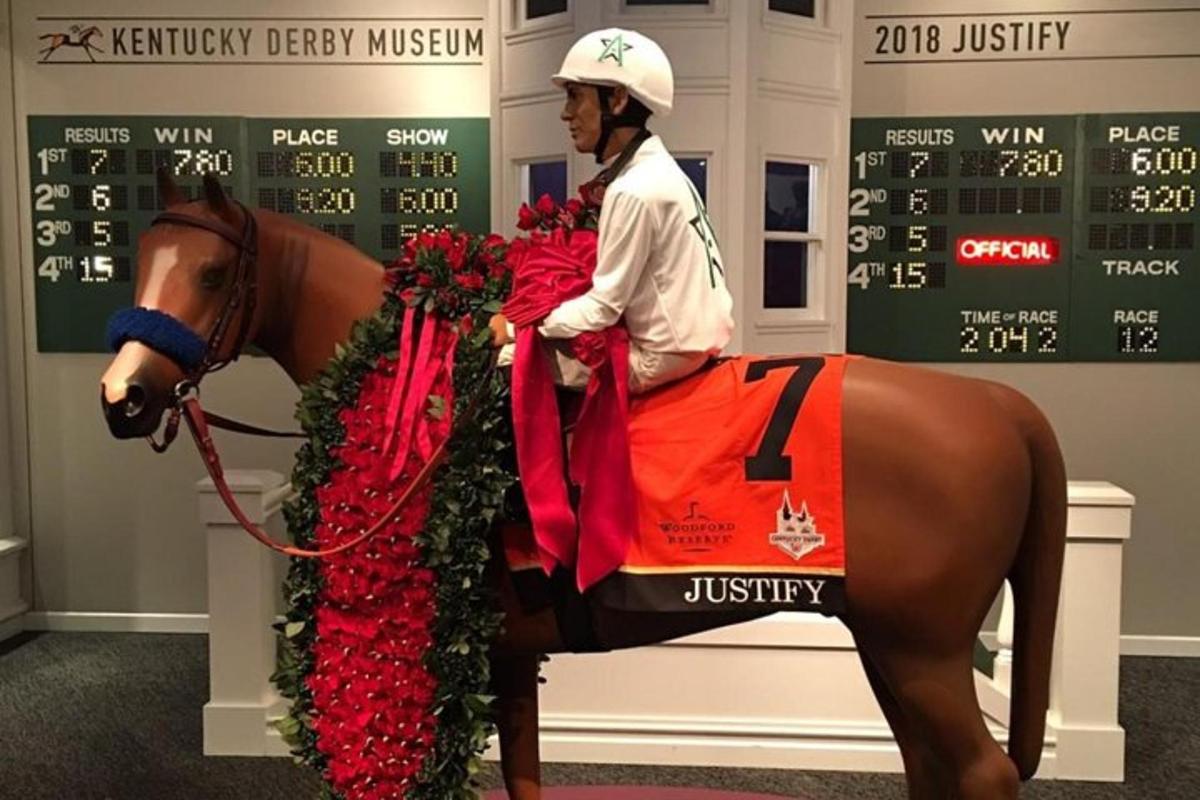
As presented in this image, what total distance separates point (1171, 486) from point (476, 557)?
3.92 m

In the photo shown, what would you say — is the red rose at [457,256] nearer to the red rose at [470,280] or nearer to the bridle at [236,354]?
the red rose at [470,280]

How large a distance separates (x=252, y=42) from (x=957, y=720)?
13.6 feet

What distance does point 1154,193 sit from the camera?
4594mm

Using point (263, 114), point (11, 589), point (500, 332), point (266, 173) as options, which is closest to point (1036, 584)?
point (500, 332)

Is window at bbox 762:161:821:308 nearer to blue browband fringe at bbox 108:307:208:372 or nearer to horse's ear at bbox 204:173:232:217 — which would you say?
horse's ear at bbox 204:173:232:217

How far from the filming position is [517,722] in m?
2.35

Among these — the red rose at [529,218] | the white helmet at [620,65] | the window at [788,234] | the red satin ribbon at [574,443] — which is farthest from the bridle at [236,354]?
the window at [788,234]

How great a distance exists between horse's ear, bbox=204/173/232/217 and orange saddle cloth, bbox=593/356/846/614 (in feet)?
2.89

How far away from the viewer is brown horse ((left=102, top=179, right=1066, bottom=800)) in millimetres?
1984

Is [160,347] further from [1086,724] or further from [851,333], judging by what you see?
[851,333]

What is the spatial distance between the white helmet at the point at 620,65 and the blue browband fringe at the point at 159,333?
84 centimetres

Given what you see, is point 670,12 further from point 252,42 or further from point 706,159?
point 252,42

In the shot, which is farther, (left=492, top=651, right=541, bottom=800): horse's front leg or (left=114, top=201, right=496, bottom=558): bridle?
(left=492, top=651, right=541, bottom=800): horse's front leg

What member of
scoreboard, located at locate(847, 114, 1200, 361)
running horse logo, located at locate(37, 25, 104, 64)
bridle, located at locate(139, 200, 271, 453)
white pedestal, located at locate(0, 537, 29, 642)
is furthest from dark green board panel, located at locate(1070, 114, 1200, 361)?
white pedestal, located at locate(0, 537, 29, 642)
